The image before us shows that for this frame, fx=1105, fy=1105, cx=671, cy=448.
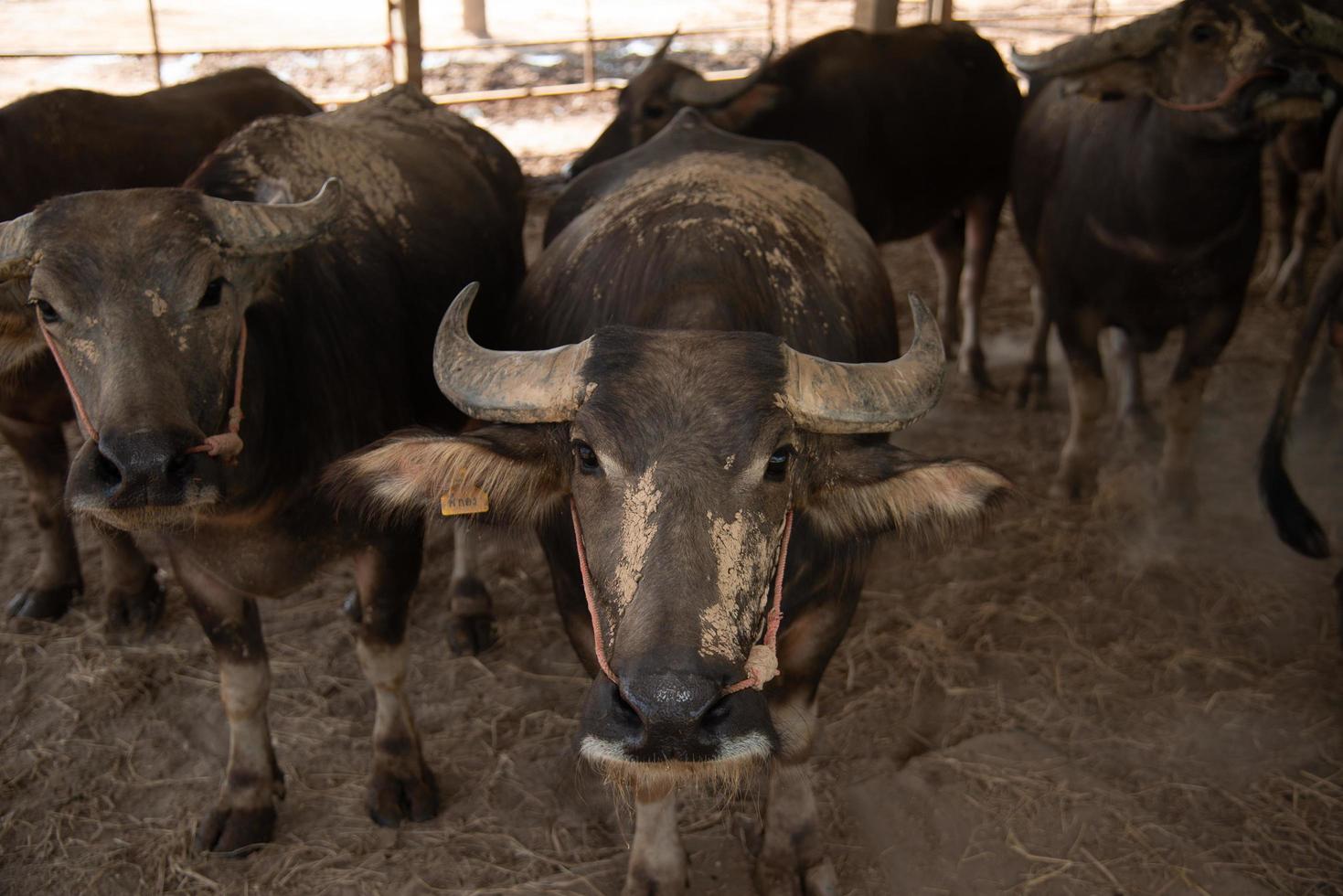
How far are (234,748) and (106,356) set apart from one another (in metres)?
1.41

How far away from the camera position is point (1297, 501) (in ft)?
13.0

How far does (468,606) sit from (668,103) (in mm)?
3203

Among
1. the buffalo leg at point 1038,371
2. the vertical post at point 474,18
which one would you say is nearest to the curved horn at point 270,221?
the buffalo leg at point 1038,371

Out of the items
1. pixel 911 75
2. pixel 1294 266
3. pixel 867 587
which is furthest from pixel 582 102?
pixel 867 587

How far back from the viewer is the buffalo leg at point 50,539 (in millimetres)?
4340

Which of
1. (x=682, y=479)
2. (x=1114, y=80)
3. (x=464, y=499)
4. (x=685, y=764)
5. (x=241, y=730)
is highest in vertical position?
(x=1114, y=80)

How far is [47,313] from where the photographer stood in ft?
8.62

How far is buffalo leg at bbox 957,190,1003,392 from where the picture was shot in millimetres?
6512

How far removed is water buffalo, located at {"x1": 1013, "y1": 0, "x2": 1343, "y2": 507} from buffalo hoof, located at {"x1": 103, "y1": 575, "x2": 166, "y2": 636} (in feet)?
13.4

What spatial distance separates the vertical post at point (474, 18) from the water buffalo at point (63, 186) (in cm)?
1373

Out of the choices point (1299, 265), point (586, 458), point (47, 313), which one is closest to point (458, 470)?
point (586, 458)

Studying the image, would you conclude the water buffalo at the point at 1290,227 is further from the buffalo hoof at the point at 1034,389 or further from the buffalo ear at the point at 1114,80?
the buffalo ear at the point at 1114,80

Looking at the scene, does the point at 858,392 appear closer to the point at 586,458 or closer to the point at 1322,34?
the point at 586,458

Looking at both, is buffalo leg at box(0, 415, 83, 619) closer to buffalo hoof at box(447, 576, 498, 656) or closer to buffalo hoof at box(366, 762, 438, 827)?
buffalo hoof at box(447, 576, 498, 656)
